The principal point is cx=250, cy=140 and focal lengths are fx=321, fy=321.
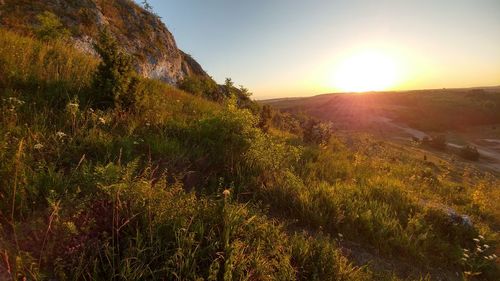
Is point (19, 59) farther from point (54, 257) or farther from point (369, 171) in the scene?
point (369, 171)

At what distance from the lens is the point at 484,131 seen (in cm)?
5594

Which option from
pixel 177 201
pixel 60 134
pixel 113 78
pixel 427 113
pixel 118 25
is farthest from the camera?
pixel 427 113

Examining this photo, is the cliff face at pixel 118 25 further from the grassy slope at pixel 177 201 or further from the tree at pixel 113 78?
the tree at pixel 113 78

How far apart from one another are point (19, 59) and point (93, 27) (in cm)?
1008

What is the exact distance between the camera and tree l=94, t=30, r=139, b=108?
20.5ft

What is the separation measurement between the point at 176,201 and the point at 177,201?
0.04 metres

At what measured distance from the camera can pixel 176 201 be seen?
374 centimetres

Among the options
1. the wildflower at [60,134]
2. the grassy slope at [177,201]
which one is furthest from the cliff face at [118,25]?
the wildflower at [60,134]

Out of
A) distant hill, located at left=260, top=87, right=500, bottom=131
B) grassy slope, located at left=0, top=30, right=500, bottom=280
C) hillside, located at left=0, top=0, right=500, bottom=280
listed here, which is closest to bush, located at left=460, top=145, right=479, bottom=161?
distant hill, located at left=260, top=87, right=500, bottom=131

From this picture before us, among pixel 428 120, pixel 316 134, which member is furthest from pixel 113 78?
pixel 428 120

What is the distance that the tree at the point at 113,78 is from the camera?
6.26 m

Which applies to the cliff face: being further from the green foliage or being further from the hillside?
the hillside

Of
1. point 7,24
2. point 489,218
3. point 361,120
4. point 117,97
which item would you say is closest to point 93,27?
point 7,24

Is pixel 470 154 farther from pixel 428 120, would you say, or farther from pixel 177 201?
pixel 177 201
